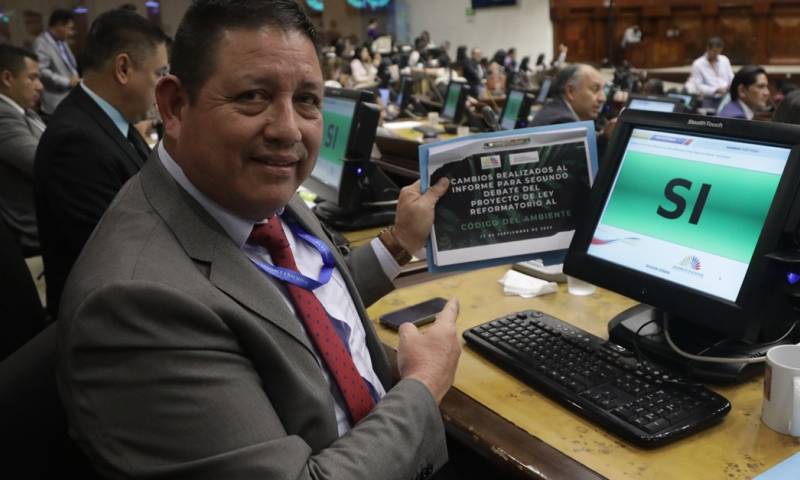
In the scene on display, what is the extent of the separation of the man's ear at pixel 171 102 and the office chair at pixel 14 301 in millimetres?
983

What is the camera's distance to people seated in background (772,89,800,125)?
1617 mm

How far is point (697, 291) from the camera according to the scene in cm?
124

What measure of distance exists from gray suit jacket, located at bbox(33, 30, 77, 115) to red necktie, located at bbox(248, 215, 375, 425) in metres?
6.12

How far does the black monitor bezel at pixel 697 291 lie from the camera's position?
3.75ft

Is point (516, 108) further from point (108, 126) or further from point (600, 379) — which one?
point (600, 379)

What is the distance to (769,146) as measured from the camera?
118 centimetres

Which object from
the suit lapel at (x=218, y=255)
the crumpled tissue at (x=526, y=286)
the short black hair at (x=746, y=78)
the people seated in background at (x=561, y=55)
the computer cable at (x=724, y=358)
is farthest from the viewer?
the people seated in background at (x=561, y=55)

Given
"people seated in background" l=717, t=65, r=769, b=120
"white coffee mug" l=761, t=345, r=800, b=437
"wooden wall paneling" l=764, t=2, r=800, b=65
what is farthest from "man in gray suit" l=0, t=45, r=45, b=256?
"wooden wall paneling" l=764, t=2, r=800, b=65

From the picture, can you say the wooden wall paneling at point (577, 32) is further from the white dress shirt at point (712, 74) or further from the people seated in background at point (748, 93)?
the people seated in background at point (748, 93)

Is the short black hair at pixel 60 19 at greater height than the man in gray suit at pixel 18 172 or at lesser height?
greater

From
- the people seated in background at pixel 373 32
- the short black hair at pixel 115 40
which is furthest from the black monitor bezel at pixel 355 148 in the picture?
the people seated in background at pixel 373 32

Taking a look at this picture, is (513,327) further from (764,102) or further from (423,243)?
(764,102)

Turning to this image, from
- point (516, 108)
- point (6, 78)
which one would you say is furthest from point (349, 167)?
point (516, 108)

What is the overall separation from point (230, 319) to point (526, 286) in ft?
2.99
